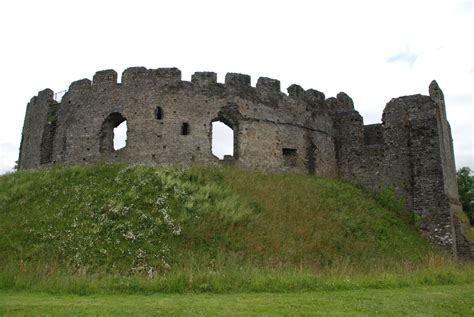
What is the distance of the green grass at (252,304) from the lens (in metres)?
8.06

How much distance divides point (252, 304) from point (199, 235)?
20.5ft

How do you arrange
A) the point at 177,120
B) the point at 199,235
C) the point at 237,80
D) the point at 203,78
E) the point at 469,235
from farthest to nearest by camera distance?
the point at 237,80 → the point at 203,78 → the point at 177,120 → the point at 469,235 → the point at 199,235

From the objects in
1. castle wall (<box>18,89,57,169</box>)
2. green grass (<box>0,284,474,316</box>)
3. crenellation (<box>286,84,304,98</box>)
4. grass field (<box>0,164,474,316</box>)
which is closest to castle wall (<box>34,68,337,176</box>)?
crenellation (<box>286,84,304,98</box>)

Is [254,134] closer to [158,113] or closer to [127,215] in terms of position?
[158,113]

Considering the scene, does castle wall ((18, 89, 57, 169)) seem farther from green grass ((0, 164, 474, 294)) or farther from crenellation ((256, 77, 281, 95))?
crenellation ((256, 77, 281, 95))

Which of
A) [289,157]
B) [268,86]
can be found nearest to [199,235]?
[289,157]

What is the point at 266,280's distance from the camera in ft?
35.6

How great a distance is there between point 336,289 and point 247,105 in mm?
13306

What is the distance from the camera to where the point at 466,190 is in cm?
2923

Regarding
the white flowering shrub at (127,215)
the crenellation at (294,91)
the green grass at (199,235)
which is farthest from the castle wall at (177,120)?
the white flowering shrub at (127,215)

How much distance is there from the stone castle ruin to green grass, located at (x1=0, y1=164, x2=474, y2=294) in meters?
1.62

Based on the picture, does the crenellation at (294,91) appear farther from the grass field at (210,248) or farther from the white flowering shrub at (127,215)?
the white flowering shrub at (127,215)

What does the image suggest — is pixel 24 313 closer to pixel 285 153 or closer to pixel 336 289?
pixel 336 289

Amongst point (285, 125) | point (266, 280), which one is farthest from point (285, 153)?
point (266, 280)
